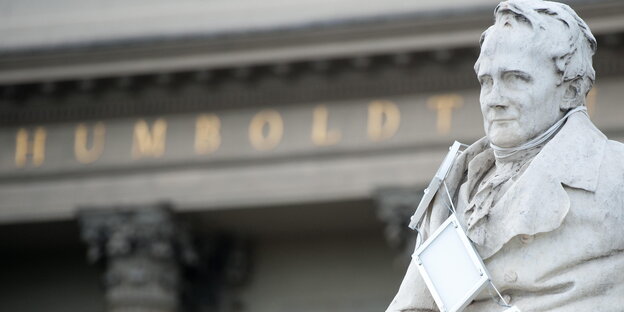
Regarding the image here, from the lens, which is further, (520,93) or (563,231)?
(520,93)

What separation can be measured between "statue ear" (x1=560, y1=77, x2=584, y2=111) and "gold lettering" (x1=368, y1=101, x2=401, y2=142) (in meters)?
19.2

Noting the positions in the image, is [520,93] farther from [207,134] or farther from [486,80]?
[207,134]

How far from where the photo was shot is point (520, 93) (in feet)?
13.2

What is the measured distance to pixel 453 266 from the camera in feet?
13.0

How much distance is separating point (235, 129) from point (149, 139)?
→ 1.13 m

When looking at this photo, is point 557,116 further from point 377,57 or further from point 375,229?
point 375,229

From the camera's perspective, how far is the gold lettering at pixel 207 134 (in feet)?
78.1

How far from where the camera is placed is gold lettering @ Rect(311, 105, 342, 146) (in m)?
23.4

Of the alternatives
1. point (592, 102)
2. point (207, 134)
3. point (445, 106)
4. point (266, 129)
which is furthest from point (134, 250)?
point (592, 102)

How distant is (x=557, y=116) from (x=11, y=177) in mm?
20516

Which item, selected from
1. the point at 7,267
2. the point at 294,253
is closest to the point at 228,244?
the point at 294,253

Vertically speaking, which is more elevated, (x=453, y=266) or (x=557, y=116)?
(x=557, y=116)

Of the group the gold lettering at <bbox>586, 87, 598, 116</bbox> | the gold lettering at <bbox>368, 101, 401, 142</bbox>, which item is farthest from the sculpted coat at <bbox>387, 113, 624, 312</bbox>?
the gold lettering at <bbox>368, 101, 401, 142</bbox>

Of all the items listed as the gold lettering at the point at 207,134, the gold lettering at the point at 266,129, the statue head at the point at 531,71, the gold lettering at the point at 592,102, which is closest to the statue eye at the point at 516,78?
the statue head at the point at 531,71
